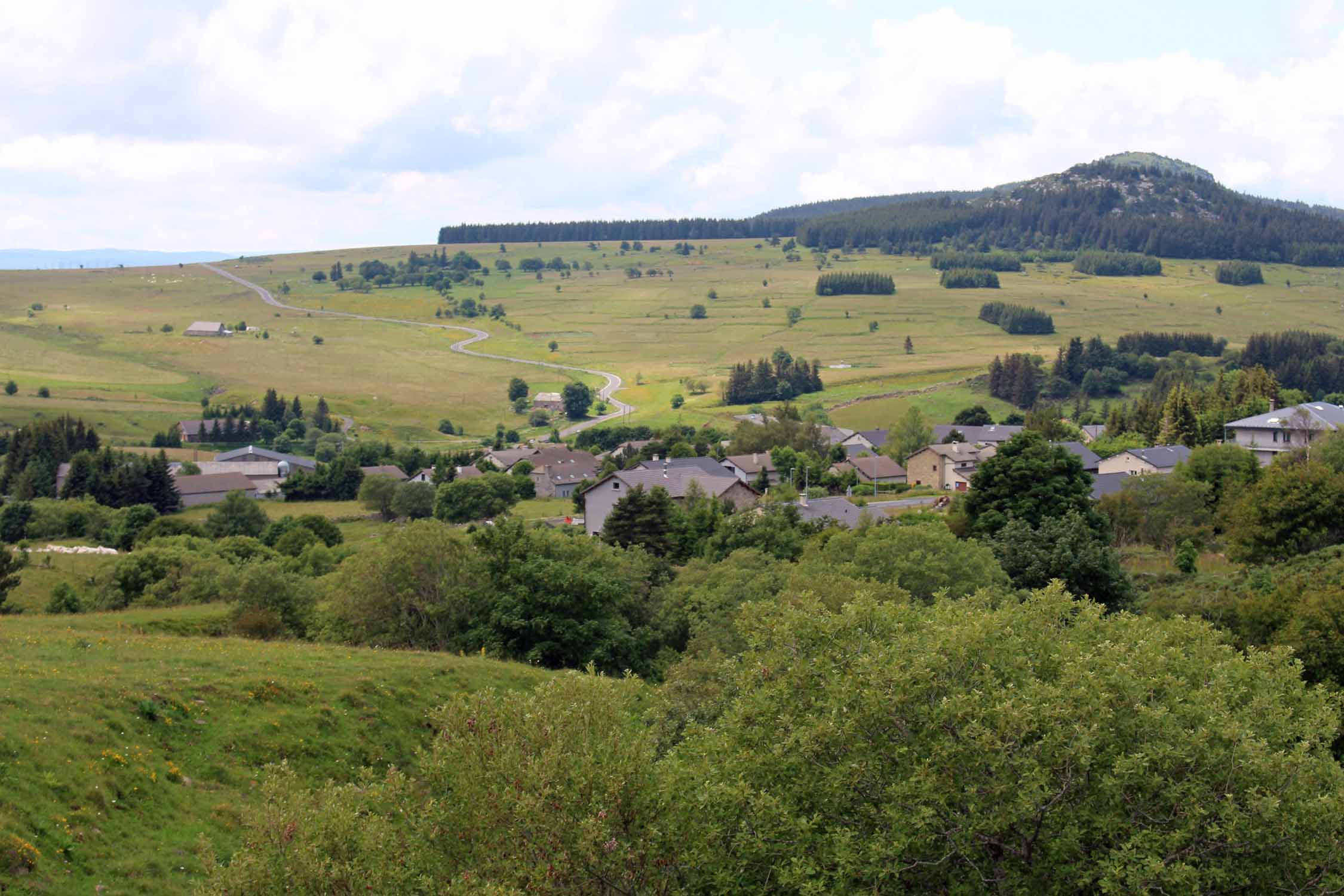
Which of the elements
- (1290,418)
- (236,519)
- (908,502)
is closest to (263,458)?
(236,519)

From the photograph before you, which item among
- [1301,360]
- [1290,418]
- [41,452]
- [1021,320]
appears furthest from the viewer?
[1021,320]

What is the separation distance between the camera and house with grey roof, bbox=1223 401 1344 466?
3388 inches

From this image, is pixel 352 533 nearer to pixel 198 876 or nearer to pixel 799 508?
pixel 799 508

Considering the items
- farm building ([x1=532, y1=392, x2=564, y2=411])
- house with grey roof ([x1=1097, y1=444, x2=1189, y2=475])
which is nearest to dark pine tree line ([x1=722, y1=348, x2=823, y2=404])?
farm building ([x1=532, y1=392, x2=564, y2=411])

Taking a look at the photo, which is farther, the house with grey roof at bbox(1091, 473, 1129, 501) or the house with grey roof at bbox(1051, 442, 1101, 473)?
the house with grey roof at bbox(1051, 442, 1101, 473)

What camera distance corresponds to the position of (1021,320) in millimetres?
187375

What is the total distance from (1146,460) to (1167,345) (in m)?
85.5

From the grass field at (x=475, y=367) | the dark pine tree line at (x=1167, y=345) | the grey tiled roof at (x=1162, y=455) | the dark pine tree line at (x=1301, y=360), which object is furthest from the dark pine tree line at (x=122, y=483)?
the dark pine tree line at (x=1167, y=345)

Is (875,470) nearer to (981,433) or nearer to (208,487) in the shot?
(981,433)

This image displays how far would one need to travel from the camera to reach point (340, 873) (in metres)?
11.5

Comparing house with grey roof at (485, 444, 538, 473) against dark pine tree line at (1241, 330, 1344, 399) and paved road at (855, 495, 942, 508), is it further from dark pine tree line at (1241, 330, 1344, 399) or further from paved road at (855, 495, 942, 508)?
dark pine tree line at (1241, 330, 1344, 399)

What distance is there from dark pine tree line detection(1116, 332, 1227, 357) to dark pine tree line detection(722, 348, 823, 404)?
46.5m

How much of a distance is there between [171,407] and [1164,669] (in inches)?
5868

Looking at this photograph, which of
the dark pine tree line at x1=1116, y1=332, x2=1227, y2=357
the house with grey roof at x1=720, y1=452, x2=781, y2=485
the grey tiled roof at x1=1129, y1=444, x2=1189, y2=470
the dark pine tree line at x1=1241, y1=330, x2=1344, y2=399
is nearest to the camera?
the grey tiled roof at x1=1129, y1=444, x2=1189, y2=470
